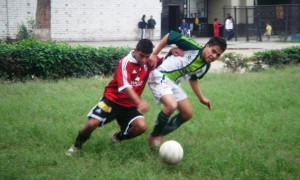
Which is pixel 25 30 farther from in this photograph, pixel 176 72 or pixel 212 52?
pixel 212 52

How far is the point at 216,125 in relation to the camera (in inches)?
279

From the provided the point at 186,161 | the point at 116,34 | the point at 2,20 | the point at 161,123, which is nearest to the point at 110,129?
the point at 161,123

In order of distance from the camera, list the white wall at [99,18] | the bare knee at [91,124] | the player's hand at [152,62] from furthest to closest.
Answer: the white wall at [99,18], the player's hand at [152,62], the bare knee at [91,124]

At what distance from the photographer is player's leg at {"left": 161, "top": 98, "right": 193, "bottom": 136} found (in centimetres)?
591

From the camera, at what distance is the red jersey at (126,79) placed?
17.4 ft

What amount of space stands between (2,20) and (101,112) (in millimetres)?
24058

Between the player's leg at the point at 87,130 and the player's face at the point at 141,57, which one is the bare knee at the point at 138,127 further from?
the player's face at the point at 141,57

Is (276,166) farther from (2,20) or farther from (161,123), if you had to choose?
(2,20)

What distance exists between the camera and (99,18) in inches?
1231

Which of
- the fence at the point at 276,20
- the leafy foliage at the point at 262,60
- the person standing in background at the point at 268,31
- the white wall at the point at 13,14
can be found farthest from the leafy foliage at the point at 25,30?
the leafy foliage at the point at 262,60

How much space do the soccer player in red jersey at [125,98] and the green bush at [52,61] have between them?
19.3 feet

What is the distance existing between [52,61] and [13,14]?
59.1ft

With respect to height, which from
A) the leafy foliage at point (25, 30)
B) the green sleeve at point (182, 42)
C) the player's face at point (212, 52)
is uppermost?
the leafy foliage at point (25, 30)

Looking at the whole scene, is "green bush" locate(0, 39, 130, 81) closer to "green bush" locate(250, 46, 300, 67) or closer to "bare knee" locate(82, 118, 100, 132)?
"green bush" locate(250, 46, 300, 67)
